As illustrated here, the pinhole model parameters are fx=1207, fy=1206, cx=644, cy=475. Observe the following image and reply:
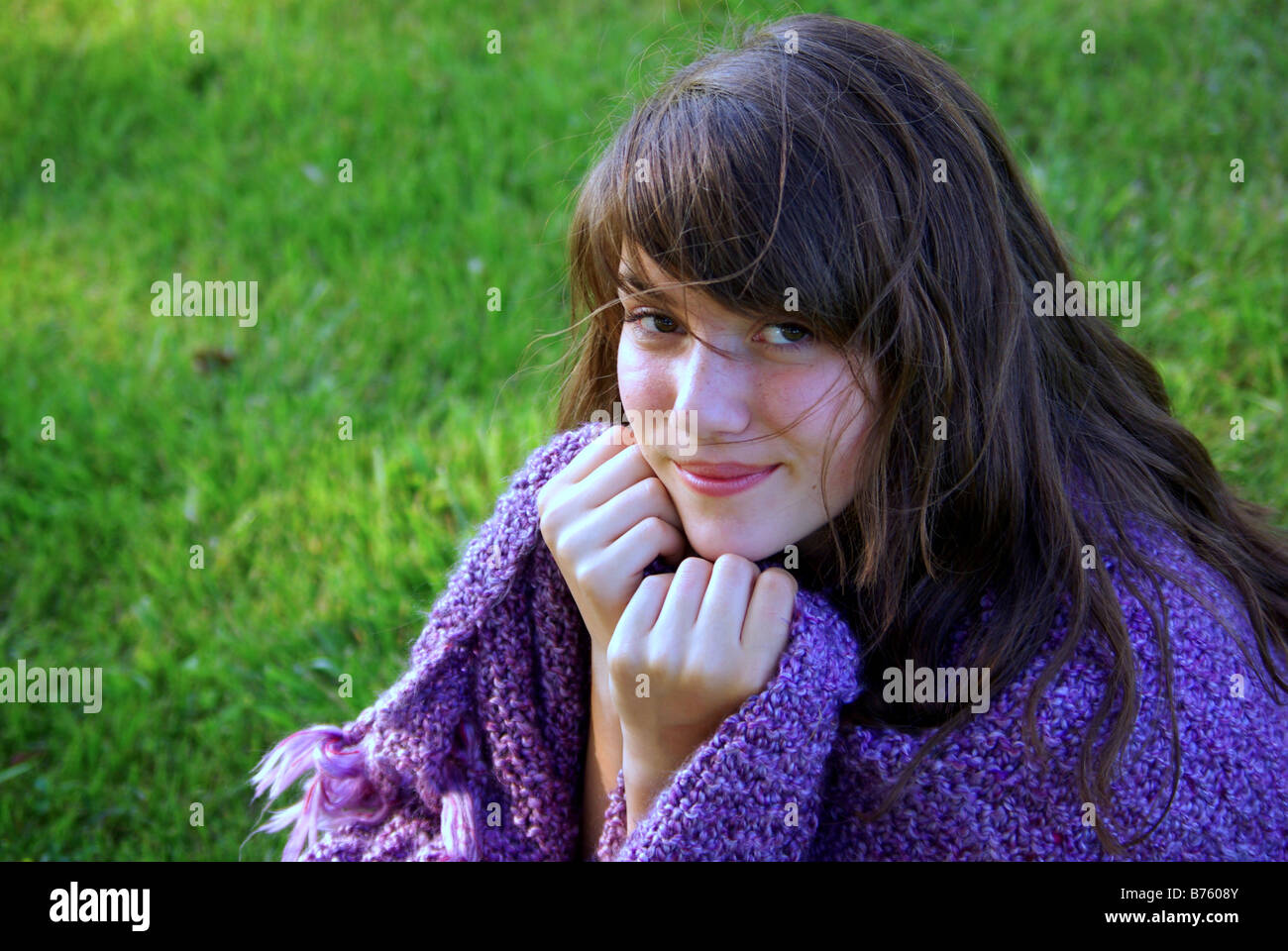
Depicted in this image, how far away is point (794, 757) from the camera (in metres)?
1.78

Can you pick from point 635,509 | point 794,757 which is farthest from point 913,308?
point 794,757

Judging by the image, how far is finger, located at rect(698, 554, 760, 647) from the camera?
1.83 m

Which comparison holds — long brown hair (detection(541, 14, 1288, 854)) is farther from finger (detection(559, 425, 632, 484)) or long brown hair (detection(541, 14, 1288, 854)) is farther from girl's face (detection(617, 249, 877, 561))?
finger (detection(559, 425, 632, 484))

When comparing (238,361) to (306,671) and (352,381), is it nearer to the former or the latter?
(352,381)

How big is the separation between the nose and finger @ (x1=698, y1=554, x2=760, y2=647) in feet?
0.71

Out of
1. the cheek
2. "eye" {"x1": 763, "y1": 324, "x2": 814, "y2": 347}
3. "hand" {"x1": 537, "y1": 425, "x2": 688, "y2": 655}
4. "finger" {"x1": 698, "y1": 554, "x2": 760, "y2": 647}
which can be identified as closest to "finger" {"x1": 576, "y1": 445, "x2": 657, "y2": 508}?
"hand" {"x1": 537, "y1": 425, "x2": 688, "y2": 655}

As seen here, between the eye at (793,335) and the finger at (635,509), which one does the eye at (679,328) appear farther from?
the finger at (635,509)

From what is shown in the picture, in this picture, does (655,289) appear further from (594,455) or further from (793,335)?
(594,455)

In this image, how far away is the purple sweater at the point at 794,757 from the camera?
177 centimetres

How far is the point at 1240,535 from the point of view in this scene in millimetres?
2275

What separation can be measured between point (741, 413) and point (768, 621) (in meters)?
0.32

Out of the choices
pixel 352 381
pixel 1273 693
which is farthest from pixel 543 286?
pixel 1273 693

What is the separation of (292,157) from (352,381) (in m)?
1.19

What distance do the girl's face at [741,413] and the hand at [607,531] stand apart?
6cm
